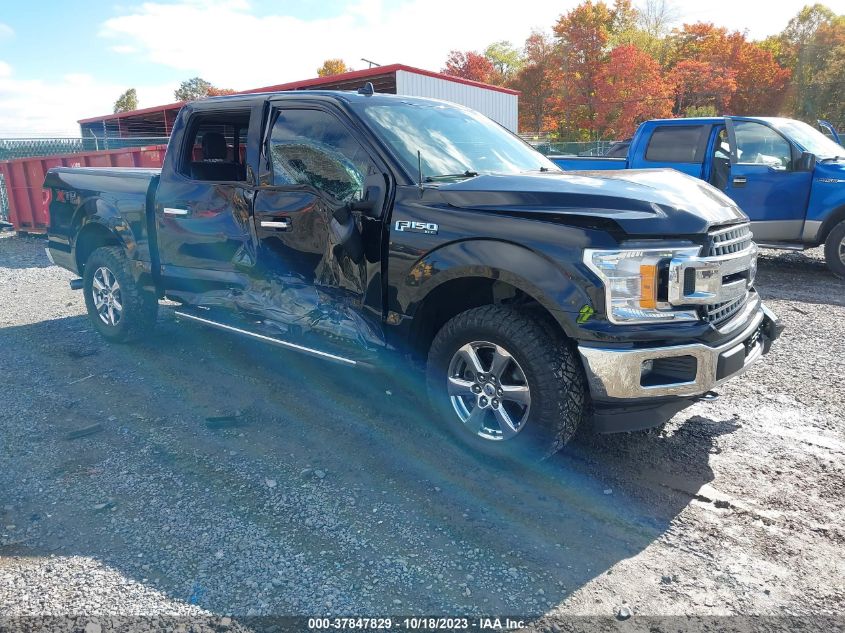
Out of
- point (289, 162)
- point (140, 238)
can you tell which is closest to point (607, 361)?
point (289, 162)

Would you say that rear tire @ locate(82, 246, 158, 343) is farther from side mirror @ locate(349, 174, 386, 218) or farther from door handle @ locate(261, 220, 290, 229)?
side mirror @ locate(349, 174, 386, 218)

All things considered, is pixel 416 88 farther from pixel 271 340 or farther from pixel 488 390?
pixel 488 390

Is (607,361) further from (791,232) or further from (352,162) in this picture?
(791,232)

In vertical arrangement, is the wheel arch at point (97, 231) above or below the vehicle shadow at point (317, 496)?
above

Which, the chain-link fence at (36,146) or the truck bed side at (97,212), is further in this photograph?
the chain-link fence at (36,146)

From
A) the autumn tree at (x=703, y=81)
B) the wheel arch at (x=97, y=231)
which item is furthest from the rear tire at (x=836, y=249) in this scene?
the autumn tree at (x=703, y=81)

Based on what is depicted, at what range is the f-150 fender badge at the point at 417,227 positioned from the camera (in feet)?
11.6

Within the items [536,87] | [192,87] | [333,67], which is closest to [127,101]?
[192,87]

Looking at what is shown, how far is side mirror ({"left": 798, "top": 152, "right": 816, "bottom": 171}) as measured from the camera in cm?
814

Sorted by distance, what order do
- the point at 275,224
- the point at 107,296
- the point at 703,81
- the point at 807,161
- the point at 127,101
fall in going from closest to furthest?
the point at 275,224
the point at 107,296
the point at 807,161
the point at 703,81
the point at 127,101

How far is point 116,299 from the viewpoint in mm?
5777

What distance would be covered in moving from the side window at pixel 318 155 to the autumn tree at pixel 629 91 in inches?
1453

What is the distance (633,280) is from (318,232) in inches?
79.5

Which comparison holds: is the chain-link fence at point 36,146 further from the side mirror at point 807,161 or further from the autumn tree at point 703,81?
the autumn tree at point 703,81
